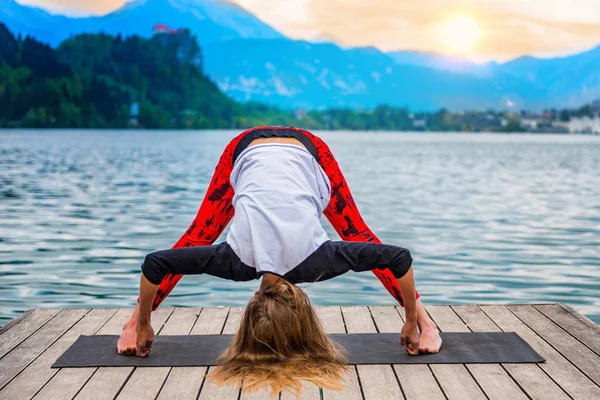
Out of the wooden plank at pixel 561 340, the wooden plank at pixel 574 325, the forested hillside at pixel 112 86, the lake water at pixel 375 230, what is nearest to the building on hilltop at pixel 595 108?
the forested hillside at pixel 112 86

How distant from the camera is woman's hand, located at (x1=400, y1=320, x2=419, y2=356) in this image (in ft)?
16.2

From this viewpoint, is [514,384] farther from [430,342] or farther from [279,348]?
[279,348]

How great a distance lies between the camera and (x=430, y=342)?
508 centimetres

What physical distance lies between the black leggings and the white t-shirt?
5 centimetres

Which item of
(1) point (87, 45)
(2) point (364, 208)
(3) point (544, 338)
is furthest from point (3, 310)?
(1) point (87, 45)

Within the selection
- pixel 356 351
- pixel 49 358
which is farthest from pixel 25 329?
pixel 356 351

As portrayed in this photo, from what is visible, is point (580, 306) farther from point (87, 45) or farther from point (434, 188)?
point (87, 45)

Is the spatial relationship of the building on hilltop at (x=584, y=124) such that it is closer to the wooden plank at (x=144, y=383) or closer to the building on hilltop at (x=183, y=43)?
the building on hilltop at (x=183, y=43)

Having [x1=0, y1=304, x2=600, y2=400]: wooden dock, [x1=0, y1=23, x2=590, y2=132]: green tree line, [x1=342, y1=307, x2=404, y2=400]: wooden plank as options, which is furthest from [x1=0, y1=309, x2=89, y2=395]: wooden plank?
[x1=0, y1=23, x2=590, y2=132]: green tree line

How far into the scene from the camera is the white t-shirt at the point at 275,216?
4344mm

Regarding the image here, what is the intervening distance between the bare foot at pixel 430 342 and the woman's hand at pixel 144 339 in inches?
60.9

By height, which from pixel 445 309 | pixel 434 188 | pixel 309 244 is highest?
pixel 309 244

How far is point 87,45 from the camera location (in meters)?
170

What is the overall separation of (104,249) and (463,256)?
548cm
